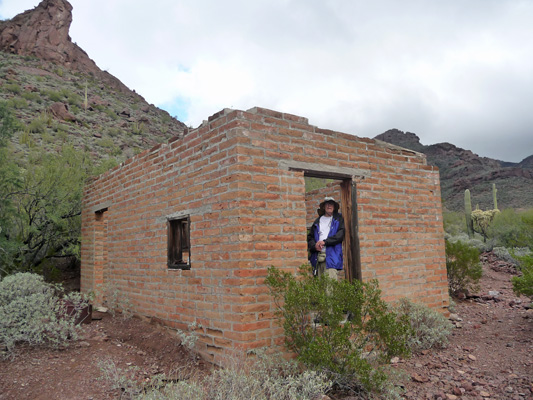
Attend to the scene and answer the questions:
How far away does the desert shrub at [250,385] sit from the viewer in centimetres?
327

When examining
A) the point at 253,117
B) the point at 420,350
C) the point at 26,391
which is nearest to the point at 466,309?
the point at 420,350

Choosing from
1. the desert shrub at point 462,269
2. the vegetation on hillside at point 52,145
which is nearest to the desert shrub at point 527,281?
the desert shrub at point 462,269

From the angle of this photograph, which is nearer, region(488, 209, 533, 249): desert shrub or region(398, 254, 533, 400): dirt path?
region(398, 254, 533, 400): dirt path

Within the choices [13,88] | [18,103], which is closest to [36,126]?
[18,103]

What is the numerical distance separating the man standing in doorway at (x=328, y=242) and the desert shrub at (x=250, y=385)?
1.65 meters

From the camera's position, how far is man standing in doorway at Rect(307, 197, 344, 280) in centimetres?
547

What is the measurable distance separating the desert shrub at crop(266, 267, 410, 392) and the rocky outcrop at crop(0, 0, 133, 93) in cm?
4073

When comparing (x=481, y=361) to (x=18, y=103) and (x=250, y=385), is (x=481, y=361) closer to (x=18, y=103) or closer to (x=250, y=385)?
(x=250, y=385)

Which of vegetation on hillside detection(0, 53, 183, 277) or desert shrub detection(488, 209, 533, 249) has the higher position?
vegetation on hillside detection(0, 53, 183, 277)

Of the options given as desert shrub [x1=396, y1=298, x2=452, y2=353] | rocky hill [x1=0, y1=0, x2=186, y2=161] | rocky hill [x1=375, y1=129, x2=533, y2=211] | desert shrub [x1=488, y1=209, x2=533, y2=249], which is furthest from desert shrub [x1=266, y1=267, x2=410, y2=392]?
rocky hill [x1=375, y1=129, x2=533, y2=211]

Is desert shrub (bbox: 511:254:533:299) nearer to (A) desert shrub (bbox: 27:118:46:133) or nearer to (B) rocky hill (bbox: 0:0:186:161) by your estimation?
(B) rocky hill (bbox: 0:0:186:161)

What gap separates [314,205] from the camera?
901cm

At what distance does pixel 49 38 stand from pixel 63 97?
55.3 feet

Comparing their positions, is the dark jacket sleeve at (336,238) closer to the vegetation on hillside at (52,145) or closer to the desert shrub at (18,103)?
the vegetation on hillside at (52,145)
